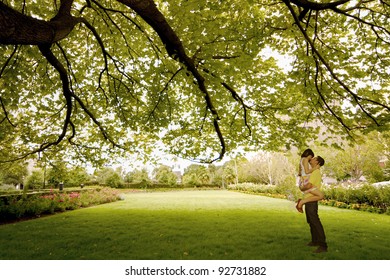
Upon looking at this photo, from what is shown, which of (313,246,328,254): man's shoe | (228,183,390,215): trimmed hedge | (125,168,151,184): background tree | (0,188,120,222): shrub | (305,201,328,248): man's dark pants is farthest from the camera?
(125,168,151,184): background tree

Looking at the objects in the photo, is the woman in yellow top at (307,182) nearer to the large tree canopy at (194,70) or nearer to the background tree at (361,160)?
the large tree canopy at (194,70)

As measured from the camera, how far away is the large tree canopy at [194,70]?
18.8 feet

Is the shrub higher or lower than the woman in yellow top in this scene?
lower

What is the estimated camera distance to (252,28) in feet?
20.4

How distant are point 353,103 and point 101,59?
875 centimetres

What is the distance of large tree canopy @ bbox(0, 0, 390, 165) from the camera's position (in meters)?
5.73

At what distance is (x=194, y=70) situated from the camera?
6.29 metres

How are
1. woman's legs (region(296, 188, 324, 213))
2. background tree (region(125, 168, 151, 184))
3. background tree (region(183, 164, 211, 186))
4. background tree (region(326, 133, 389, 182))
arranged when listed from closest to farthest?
1. woman's legs (region(296, 188, 324, 213))
2. background tree (region(326, 133, 389, 182))
3. background tree (region(125, 168, 151, 184))
4. background tree (region(183, 164, 211, 186))

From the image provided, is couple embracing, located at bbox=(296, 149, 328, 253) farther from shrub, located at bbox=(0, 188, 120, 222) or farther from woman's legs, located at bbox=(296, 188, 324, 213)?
shrub, located at bbox=(0, 188, 120, 222)

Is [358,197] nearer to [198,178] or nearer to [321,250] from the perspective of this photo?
[321,250]

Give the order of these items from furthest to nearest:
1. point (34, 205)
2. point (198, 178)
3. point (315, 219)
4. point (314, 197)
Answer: point (198, 178) → point (34, 205) → point (315, 219) → point (314, 197)

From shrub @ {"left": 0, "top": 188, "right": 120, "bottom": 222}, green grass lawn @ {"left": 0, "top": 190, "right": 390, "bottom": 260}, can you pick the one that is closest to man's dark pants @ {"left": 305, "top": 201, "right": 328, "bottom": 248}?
green grass lawn @ {"left": 0, "top": 190, "right": 390, "bottom": 260}

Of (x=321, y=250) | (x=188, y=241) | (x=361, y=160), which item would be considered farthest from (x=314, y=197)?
(x=361, y=160)

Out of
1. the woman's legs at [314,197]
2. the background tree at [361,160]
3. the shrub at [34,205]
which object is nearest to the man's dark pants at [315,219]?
the woman's legs at [314,197]
